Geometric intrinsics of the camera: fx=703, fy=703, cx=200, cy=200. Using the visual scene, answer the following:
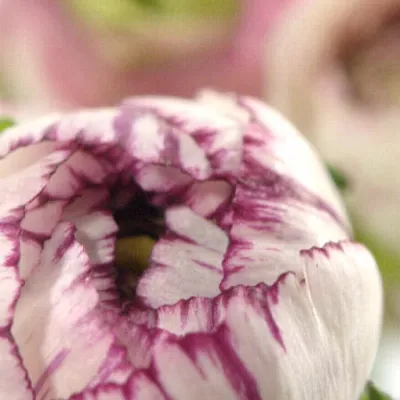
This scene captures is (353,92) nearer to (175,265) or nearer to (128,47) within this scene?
(128,47)

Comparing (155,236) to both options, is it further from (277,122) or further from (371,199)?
(371,199)

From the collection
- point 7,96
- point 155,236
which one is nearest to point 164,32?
point 7,96

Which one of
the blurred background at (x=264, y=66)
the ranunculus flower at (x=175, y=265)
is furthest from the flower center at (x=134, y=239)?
the blurred background at (x=264, y=66)

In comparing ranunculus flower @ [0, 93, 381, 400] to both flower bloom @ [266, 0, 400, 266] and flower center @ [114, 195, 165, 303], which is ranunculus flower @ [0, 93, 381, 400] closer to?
flower center @ [114, 195, 165, 303]

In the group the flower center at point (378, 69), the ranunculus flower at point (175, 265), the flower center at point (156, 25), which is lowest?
the ranunculus flower at point (175, 265)

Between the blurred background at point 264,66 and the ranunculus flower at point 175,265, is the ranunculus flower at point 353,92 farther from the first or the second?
the ranunculus flower at point 175,265

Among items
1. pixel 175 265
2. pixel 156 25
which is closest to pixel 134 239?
pixel 175 265
